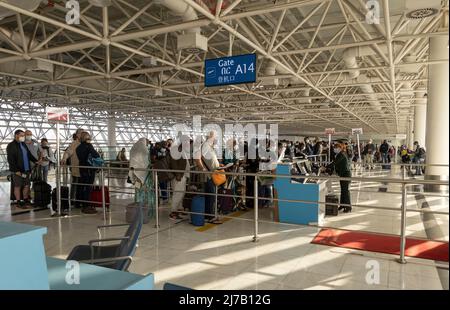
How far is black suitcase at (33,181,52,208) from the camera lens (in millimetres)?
7602

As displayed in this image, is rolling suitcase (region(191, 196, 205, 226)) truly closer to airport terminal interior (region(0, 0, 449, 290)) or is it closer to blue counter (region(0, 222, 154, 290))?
airport terminal interior (region(0, 0, 449, 290))

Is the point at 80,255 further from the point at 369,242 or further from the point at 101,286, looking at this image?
the point at 369,242

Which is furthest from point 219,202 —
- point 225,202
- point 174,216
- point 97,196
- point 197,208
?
point 97,196

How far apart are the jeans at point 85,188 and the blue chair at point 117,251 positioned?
427 cm

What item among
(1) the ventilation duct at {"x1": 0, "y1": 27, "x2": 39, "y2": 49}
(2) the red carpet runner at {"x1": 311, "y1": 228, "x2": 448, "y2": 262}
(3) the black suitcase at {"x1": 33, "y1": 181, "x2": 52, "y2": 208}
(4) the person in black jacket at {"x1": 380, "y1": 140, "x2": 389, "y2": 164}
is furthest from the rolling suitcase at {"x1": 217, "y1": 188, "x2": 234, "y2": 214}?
(4) the person in black jacket at {"x1": 380, "y1": 140, "x2": 389, "y2": 164}

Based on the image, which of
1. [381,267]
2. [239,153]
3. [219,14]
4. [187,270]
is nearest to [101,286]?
[187,270]

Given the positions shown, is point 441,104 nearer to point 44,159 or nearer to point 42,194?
point 42,194

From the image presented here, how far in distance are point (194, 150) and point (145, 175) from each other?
3.75 feet

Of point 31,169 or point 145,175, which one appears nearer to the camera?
point 145,175

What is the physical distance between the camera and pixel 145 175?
6.58m

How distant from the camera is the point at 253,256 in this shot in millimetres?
4457
